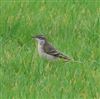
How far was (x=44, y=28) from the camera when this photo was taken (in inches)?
513

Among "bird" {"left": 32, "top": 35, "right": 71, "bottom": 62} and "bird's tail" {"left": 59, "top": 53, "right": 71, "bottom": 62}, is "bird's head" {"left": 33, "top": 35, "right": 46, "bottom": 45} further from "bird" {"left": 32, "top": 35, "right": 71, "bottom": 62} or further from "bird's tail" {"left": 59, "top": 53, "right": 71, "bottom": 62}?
"bird's tail" {"left": 59, "top": 53, "right": 71, "bottom": 62}

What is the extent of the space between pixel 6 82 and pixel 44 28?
3.31m

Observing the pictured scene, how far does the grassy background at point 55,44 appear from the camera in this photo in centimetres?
959

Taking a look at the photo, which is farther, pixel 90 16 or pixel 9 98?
pixel 90 16

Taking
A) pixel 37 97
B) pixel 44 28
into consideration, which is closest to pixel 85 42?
pixel 44 28

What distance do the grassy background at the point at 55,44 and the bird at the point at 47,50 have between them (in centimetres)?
14

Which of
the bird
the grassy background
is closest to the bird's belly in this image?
the bird

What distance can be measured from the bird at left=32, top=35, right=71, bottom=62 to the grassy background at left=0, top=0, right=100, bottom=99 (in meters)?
0.14

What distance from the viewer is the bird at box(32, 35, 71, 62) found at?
37.4ft

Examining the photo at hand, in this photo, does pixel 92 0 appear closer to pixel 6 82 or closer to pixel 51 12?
pixel 51 12

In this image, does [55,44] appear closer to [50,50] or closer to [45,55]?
[50,50]

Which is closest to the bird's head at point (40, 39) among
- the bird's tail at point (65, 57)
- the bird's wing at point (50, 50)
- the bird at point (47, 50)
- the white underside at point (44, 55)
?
the bird at point (47, 50)

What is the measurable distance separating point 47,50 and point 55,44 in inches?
19.2

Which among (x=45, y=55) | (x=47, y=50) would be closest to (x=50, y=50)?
(x=47, y=50)
